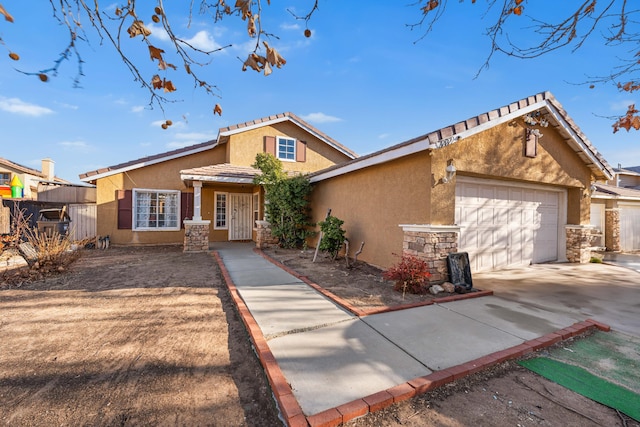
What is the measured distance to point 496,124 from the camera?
19.1 feet

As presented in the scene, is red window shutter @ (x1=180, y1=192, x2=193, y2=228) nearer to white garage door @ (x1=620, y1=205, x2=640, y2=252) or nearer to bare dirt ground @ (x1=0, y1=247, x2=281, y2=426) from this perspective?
bare dirt ground @ (x1=0, y1=247, x2=281, y2=426)

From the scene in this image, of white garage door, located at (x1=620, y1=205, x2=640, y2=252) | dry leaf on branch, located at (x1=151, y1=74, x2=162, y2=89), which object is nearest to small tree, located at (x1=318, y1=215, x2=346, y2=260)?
dry leaf on branch, located at (x1=151, y1=74, x2=162, y2=89)

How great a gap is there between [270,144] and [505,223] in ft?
33.5

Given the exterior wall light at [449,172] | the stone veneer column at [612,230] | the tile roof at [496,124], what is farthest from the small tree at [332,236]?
the stone veneer column at [612,230]

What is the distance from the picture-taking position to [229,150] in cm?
1249

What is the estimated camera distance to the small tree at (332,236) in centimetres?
754

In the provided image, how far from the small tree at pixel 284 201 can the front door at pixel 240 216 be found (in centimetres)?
321

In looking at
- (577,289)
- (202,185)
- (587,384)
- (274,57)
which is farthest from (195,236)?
(577,289)

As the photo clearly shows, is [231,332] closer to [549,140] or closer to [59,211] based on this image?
[549,140]

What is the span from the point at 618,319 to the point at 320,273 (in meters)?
5.08

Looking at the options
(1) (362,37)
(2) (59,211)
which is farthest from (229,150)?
(1) (362,37)

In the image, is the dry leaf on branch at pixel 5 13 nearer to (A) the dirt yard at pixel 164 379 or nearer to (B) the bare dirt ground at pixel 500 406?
(A) the dirt yard at pixel 164 379

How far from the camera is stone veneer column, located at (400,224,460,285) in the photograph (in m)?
5.23

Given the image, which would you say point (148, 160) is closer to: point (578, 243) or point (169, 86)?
point (169, 86)
